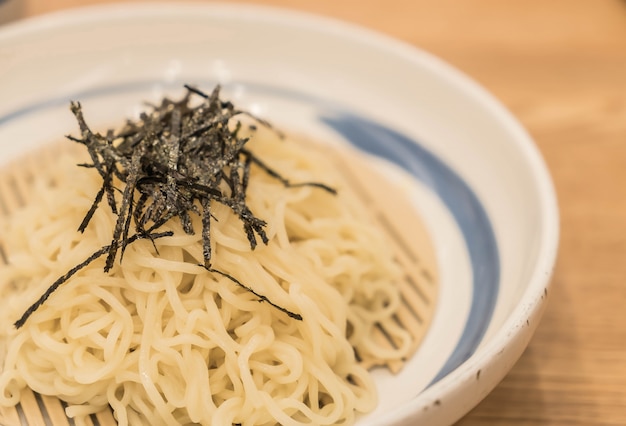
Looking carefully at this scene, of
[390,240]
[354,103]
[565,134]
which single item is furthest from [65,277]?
[565,134]

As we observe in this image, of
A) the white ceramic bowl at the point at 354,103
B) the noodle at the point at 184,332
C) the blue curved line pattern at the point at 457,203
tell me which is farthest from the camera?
the white ceramic bowl at the point at 354,103

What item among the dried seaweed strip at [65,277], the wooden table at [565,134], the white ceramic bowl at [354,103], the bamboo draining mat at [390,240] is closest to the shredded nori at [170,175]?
the dried seaweed strip at [65,277]

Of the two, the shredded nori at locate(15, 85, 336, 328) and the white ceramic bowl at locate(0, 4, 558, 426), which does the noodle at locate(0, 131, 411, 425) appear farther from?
the white ceramic bowl at locate(0, 4, 558, 426)

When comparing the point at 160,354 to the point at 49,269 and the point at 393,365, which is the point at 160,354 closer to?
the point at 49,269

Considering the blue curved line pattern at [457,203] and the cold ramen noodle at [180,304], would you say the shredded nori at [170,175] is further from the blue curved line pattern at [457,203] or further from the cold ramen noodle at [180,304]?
the blue curved line pattern at [457,203]

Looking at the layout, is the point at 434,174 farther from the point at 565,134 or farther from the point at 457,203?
the point at 565,134

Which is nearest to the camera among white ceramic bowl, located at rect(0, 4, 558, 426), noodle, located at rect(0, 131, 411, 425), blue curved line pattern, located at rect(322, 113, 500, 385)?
noodle, located at rect(0, 131, 411, 425)

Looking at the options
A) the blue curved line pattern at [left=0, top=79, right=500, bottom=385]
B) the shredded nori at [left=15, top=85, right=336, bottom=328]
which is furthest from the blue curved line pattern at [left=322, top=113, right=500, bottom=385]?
the shredded nori at [left=15, top=85, right=336, bottom=328]
